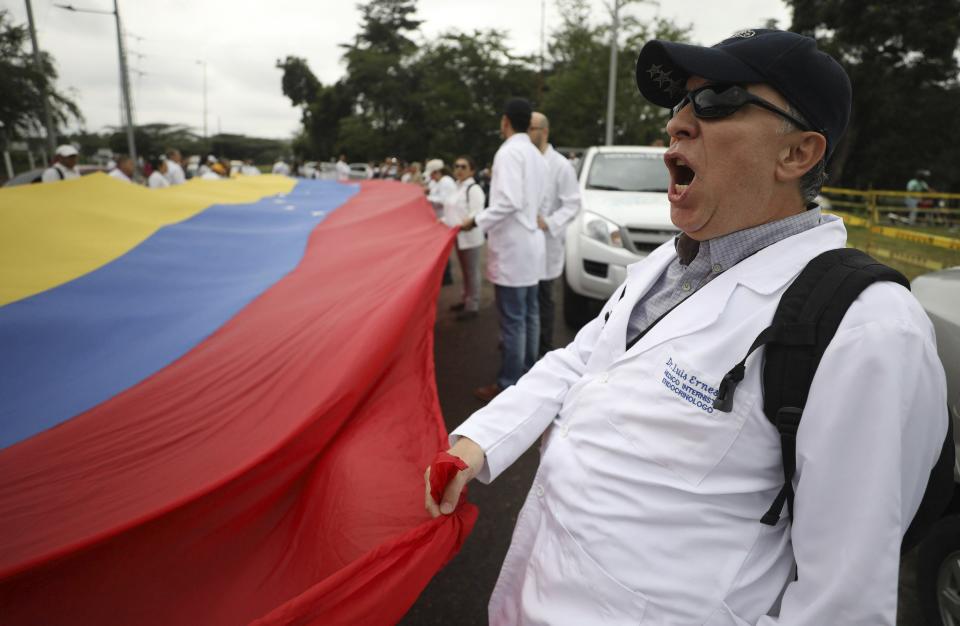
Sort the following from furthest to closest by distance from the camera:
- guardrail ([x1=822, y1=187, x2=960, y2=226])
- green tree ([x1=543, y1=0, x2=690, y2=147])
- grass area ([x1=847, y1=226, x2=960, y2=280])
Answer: green tree ([x1=543, y1=0, x2=690, y2=147])
guardrail ([x1=822, y1=187, x2=960, y2=226])
grass area ([x1=847, y1=226, x2=960, y2=280])

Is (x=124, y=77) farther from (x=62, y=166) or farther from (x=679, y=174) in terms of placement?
(x=679, y=174)

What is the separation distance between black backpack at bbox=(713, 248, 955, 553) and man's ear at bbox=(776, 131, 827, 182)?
0.21 metres

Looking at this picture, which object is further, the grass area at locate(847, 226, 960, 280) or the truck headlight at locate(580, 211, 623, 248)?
the grass area at locate(847, 226, 960, 280)

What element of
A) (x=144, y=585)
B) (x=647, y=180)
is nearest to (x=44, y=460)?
(x=144, y=585)

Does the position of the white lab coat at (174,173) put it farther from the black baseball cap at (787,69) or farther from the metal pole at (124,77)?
the black baseball cap at (787,69)

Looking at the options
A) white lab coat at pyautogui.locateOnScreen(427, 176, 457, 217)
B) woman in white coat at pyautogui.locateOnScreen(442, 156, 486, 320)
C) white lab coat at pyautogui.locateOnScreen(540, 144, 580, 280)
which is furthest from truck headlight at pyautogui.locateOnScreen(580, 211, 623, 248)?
white lab coat at pyautogui.locateOnScreen(427, 176, 457, 217)

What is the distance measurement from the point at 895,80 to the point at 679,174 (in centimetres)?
3354

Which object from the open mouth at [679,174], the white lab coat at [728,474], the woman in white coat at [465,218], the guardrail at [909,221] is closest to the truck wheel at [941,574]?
the white lab coat at [728,474]

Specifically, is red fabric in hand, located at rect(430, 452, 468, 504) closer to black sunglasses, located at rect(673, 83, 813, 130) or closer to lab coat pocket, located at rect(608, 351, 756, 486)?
lab coat pocket, located at rect(608, 351, 756, 486)

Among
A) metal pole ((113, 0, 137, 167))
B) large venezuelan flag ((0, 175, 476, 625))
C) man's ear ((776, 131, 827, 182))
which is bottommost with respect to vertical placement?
large venezuelan flag ((0, 175, 476, 625))

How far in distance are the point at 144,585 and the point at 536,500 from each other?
1079 millimetres

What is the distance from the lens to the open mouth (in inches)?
53.9

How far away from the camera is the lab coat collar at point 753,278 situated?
4.01 feet

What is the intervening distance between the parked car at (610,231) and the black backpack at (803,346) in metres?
4.38
